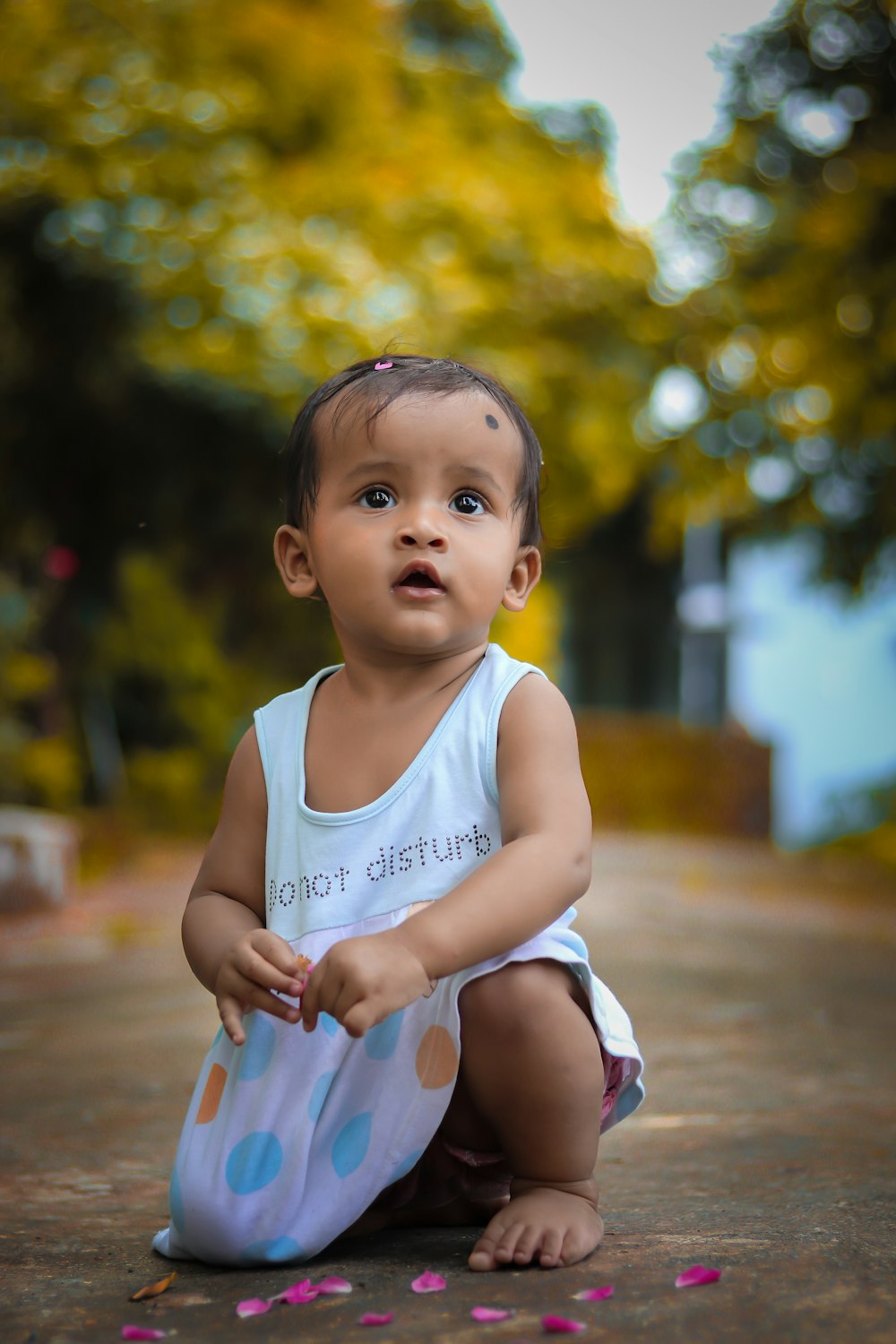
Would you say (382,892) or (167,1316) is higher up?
(382,892)

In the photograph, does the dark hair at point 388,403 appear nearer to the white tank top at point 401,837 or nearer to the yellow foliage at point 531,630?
the white tank top at point 401,837

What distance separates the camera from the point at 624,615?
59.7 feet

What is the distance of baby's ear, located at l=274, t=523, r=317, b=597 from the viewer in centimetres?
180

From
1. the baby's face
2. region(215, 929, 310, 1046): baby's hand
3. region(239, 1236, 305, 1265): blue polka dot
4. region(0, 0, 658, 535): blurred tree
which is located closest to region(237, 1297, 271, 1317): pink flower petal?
region(239, 1236, 305, 1265): blue polka dot

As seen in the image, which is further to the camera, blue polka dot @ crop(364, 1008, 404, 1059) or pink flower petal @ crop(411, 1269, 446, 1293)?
blue polka dot @ crop(364, 1008, 404, 1059)

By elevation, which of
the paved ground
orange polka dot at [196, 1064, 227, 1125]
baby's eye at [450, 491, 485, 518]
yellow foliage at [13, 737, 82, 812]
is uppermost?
baby's eye at [450, 491, 485, 518]

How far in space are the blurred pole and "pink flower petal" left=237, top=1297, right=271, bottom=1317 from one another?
15.4 metres

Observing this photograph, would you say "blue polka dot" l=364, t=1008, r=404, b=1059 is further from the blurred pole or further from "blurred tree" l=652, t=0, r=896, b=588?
the blurred pole

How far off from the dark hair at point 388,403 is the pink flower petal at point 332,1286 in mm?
870

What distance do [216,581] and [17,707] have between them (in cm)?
261

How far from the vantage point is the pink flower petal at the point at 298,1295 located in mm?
1406

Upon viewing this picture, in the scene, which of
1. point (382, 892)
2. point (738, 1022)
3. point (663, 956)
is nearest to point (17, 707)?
point (663, 956)

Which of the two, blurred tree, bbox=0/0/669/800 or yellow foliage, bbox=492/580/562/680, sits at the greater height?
blurred tree, bbox=0/0/669/800

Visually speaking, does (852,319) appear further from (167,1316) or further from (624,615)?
(624,615)
